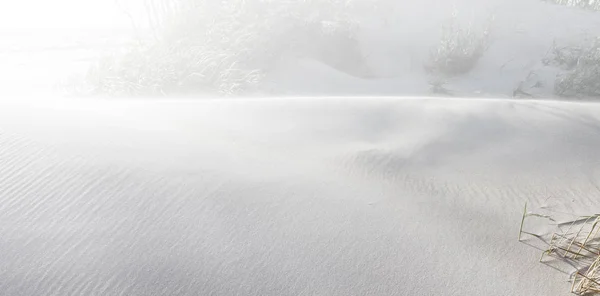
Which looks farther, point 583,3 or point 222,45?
point 583,3

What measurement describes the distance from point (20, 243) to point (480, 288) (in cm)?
205

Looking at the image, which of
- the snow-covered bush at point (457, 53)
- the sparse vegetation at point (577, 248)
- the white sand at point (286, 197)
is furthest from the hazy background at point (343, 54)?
the sparse vegetation at point (577, 248)

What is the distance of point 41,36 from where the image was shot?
43.1 feet

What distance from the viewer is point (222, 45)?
26.3ft

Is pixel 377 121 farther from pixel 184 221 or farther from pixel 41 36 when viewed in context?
pixel 41 36

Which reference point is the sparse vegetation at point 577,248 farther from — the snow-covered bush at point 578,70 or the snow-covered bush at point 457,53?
the snow-covered bush at point 457,53

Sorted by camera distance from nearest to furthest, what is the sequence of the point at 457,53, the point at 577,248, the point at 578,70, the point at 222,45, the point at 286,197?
the point at 577,248
the point at 286,197
the point at 578,70
the point at 222,45
the point at 457,53

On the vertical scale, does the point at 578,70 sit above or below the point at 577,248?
below

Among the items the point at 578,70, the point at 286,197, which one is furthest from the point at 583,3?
the point at 286,197

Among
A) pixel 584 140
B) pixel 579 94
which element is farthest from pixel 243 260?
pixel 579 94

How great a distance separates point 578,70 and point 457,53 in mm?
1947

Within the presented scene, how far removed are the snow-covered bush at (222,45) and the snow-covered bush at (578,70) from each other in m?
3.66

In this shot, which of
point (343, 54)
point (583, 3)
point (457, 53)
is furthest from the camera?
point (583, 3)

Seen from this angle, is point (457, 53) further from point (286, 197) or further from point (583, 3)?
point (286, 197)
